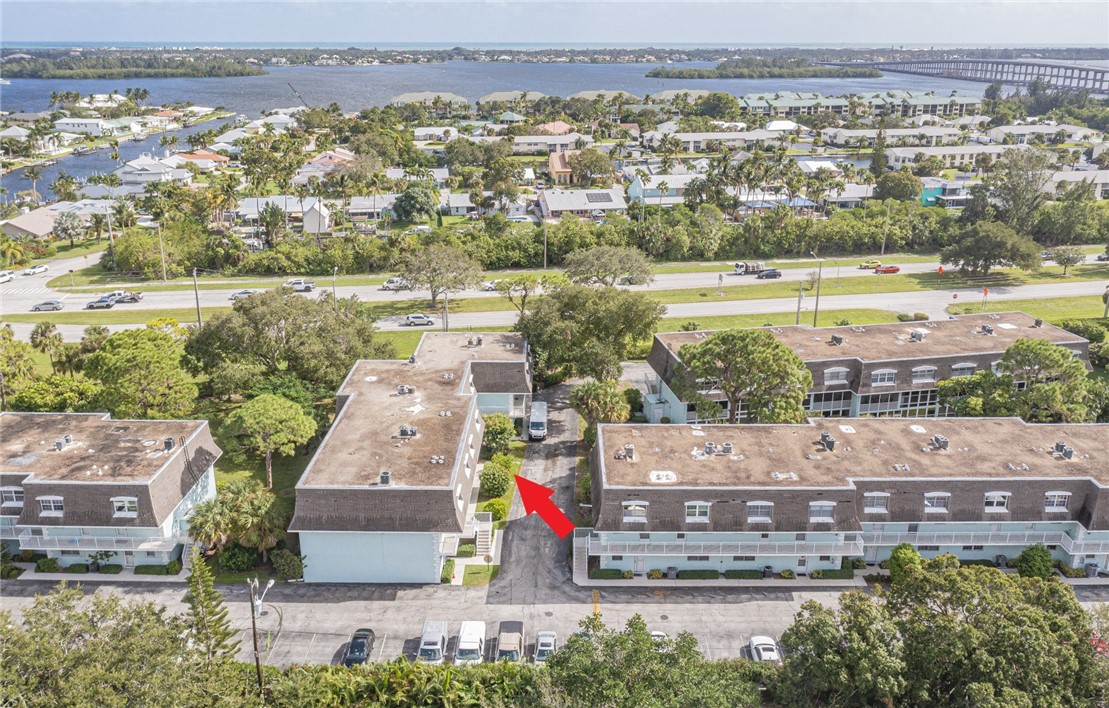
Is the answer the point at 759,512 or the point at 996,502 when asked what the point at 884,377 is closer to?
the point at 996,502

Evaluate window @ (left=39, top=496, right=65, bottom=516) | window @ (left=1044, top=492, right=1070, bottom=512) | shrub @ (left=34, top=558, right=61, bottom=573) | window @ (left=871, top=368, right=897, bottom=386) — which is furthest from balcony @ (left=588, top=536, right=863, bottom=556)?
shrub @ (left=34, top=558, right=61, bottom=573)

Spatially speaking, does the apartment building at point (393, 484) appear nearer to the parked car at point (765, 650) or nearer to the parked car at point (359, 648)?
the parked car at point (359, 648)

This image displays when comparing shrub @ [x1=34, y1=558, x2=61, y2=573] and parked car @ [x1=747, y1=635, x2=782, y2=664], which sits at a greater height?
parked car @ [x1=747, y1=635, x2=782, y2=664]

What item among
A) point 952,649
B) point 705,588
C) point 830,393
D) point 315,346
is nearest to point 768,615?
point 705,588

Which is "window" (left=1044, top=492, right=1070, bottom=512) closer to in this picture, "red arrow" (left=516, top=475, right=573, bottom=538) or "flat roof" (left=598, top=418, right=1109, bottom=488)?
"flat roof" (left=598, top=418, right=1109, bottom=488)

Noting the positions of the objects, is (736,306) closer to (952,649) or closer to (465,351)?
(465,351)

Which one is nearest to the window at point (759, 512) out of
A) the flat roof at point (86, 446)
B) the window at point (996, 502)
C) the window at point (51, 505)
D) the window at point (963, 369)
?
the window at point (996, 502)
